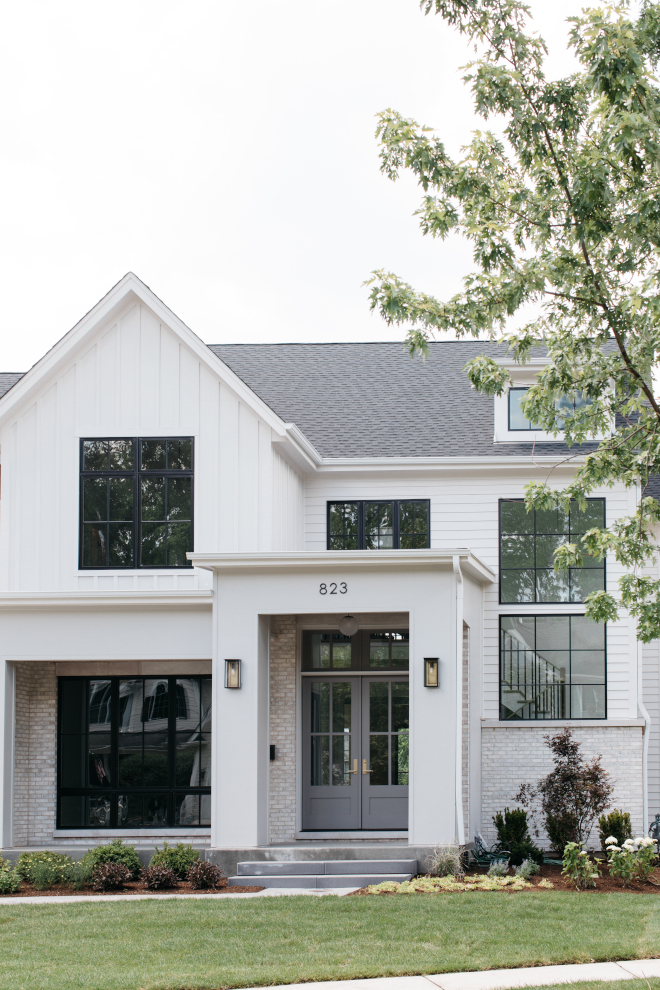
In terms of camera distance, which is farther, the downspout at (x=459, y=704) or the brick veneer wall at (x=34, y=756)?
the brick veneer wall at (x=34, y=756)

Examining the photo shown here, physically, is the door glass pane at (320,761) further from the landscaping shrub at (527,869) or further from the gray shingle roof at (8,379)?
the gray shingle roof at (8,379)

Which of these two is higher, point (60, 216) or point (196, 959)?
point (60, 216)

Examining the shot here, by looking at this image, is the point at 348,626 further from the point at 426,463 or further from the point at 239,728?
the point at 426,463

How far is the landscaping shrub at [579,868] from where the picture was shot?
42.4 ft

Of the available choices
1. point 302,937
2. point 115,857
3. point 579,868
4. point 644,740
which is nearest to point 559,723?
point 644,740

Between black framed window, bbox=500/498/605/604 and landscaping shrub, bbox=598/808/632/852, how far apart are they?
3699mm

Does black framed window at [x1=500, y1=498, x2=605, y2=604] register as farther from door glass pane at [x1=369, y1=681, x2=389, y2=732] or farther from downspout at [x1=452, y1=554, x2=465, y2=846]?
downspout at [x1=452, y1=554, x2=465, y2=846]

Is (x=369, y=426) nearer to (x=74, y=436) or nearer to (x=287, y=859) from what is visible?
(x=74, y=436)

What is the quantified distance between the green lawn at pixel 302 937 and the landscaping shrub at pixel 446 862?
1.22m

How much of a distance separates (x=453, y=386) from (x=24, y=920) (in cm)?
1310

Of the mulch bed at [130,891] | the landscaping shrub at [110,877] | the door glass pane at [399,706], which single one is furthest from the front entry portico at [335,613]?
the door glass pane at [399,706]

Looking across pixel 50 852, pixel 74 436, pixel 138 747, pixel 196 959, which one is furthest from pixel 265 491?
pixel 196 959

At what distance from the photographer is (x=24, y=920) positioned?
447 inches

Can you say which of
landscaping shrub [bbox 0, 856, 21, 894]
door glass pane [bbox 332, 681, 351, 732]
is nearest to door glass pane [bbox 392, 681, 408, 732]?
door glass pane [bbox 332, 681, 351, 732]
